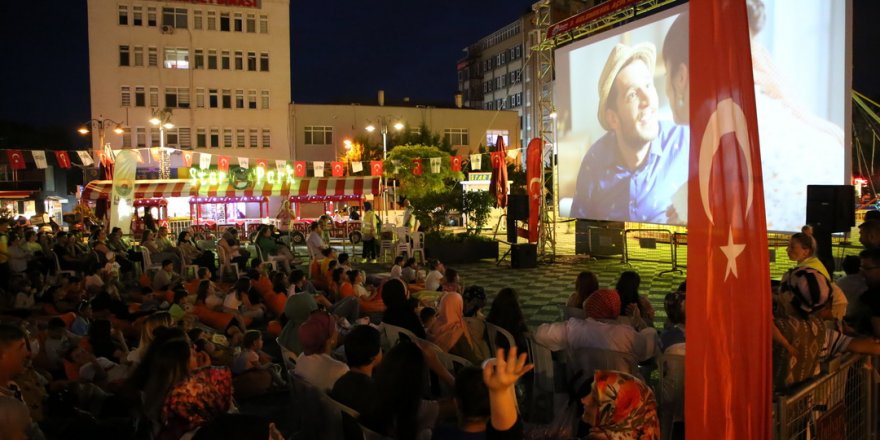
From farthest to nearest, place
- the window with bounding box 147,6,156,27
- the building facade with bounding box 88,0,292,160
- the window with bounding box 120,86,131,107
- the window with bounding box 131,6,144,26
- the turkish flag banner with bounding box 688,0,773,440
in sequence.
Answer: the window with bounding box 147,6,156,27, the window with bounding box 131,6,144,26, the window with bounding box 120,86,131,107, the building facade with bounding box 88,0,292,160, the turkish flag banner with bounding box 688,0,773,440

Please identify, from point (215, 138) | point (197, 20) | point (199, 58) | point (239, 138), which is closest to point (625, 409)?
point (239, 138)

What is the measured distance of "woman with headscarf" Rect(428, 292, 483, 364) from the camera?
4.65 meters

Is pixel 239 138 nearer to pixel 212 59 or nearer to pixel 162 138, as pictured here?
pixel 212 59

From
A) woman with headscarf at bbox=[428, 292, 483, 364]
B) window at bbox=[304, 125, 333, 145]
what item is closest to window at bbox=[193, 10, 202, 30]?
window at bbox=[304, 125, 333, 145]

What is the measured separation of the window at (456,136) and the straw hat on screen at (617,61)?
102ft

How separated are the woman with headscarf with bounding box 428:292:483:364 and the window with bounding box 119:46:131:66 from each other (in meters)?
36.5

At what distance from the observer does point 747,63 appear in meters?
2.04

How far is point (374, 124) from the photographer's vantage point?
40.6m

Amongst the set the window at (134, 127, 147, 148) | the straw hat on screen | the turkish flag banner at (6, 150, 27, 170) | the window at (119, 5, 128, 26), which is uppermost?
the window at (119, 5, 128, 26)

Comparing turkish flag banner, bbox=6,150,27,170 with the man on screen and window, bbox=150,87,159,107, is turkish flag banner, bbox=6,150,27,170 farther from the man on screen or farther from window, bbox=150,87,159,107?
window, bbox=150,87,159,107

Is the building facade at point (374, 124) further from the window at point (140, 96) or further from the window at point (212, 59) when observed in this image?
the window at point (140, 96)

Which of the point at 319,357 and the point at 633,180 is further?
the point at 633,180

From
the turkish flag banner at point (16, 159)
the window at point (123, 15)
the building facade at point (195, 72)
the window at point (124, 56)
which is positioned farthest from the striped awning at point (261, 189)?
the window at point (123, 15)

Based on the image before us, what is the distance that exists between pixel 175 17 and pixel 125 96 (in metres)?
5.47
